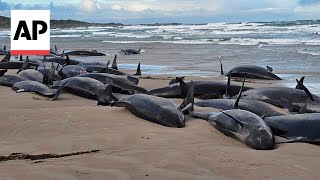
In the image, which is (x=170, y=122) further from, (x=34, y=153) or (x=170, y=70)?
(x=170, y=70)

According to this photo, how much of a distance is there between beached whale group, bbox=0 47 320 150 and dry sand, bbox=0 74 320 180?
161 mm

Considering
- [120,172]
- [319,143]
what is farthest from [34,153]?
[319,143]

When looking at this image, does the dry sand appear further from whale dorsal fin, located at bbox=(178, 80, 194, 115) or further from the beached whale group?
whale dorsal fin, located at bbox=(178, 80, 194, 115)

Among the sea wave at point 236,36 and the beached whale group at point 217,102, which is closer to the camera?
the beached whale group at point 217,102

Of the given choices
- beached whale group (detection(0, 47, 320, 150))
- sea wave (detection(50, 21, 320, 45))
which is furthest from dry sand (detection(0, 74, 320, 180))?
→ sea wave (detection(50, 21, 320, 45))

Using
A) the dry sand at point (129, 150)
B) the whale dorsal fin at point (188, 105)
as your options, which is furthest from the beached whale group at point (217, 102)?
the dry sand at point (129, 150)

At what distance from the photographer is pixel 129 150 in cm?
469

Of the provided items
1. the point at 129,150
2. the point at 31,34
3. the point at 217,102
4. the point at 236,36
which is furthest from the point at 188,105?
the point at 236,36

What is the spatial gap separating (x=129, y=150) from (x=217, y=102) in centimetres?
291

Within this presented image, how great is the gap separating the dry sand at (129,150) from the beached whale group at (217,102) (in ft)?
0.53

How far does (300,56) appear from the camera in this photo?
17.9 metres

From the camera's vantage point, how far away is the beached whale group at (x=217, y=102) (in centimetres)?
535

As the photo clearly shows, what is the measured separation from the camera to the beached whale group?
535 cm

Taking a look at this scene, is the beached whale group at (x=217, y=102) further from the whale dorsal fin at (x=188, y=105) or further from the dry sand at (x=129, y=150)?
the dry sand at (x=129, y=150)
